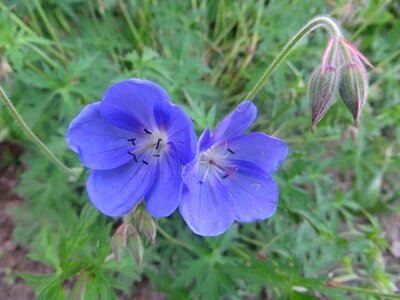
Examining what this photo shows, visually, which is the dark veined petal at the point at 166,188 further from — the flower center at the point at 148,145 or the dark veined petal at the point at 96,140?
the dark veined petal at the point at 96,140

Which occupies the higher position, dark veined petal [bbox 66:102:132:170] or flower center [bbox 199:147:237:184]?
dark veined petal [bbox 66:102:132:170]

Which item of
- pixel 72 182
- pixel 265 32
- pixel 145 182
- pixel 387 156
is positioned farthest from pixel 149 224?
pixel 387 156

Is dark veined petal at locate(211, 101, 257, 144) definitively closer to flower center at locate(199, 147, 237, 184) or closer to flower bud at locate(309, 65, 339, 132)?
flower center at locate(199, 147, 237, 184)

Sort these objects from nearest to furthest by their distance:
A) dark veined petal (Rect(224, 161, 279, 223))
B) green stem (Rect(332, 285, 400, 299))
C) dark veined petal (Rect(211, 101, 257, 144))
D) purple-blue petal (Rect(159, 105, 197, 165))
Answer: purple-blue petal (Rect(159, 105, 197, 165))
dark veined petal (Rect(211, 101, 257, 144))
dark veined petal (Rect(224, 161, 279, 223))
green stem (Rect(332, 285, 400, 299))

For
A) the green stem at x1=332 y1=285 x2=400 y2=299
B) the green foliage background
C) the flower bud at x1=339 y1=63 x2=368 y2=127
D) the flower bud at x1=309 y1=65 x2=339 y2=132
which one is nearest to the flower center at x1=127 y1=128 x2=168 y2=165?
the green foliage background

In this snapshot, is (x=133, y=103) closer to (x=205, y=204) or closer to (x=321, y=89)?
(x=205, y=204)

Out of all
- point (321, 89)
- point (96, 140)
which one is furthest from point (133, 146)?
point (321, 89)

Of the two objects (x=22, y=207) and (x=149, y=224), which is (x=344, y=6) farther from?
(x=22, y=207)
